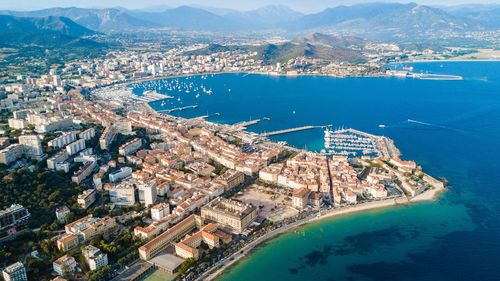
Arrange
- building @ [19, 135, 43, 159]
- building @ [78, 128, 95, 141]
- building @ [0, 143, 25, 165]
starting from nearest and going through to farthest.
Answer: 1. building @ [0, 143, 25, 165]
2. building @ [19, 135, 43, 159]
3. building @ [78, 128, 95, 141]

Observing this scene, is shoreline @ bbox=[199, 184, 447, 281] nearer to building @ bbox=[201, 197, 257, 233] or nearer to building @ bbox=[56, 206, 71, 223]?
building @ bbox=[201, 197, 257, 233]

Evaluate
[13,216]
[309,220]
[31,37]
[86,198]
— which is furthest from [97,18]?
[309,220]

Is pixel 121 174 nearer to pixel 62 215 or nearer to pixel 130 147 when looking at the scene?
pixel 130 147

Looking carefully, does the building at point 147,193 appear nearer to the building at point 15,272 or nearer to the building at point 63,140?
the building at point 15,272

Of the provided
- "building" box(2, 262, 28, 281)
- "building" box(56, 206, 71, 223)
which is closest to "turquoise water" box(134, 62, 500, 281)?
"building" box(2, 262, 28, 281)

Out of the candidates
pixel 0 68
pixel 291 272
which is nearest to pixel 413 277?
pixel 291 272

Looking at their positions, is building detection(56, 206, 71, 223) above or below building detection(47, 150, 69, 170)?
below
